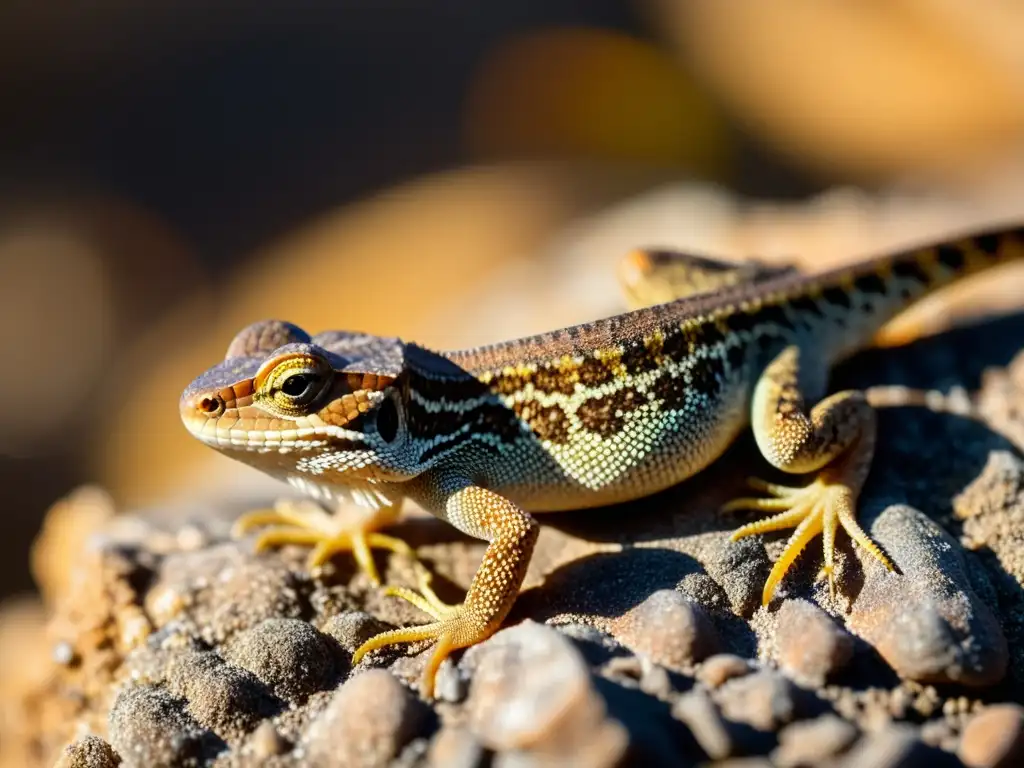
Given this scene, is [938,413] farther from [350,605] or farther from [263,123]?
[263,123]

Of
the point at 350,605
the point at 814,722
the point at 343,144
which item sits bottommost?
the point at 814,722

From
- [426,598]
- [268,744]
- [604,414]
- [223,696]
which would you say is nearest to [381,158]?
[604,414]

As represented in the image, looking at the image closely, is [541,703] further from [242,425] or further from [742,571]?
[242,425]

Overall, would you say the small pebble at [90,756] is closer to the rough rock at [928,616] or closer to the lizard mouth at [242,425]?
the lizard mouth at [242,425]

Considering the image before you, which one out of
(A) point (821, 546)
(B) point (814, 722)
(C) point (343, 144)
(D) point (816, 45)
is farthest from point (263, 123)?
(B) point (814, 722)

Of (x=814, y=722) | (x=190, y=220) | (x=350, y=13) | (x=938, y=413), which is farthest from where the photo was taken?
(x=350, y=13)

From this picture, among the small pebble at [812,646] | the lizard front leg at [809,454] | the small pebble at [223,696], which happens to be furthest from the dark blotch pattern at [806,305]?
the small pebble at [223,696]
